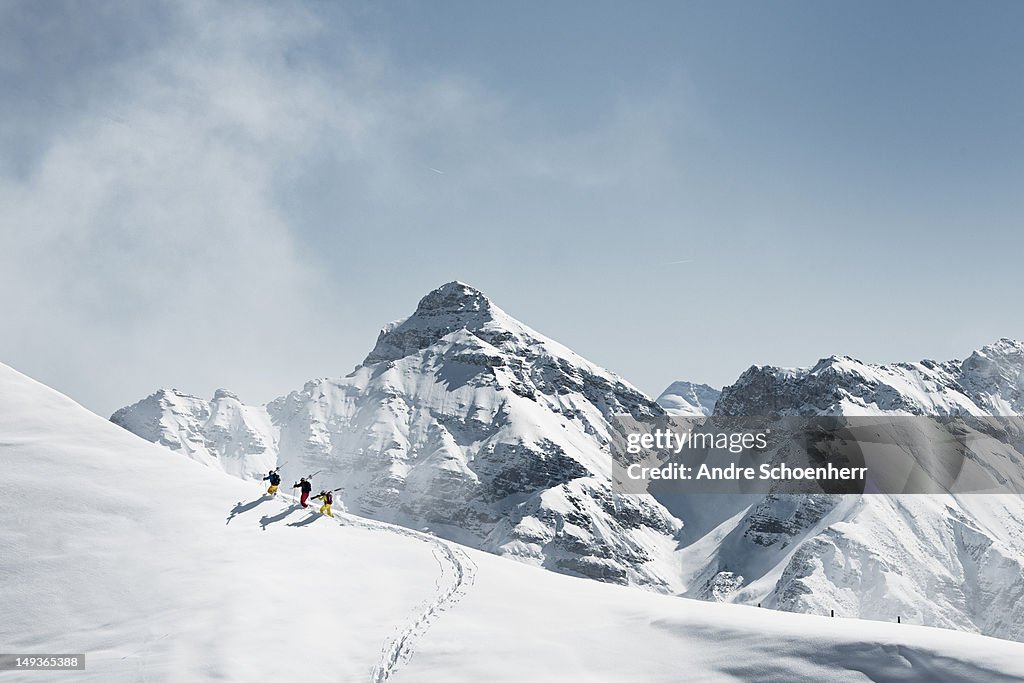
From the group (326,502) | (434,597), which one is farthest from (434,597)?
(326,502)

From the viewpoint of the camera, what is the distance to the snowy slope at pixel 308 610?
19562 millimetres

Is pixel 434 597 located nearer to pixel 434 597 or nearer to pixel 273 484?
pixel 434 597

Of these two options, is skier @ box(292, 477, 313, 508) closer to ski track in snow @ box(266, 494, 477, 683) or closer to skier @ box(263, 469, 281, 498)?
ski track in snow @ box(266, 494, 477, 683)

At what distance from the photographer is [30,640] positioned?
2175 centimetres

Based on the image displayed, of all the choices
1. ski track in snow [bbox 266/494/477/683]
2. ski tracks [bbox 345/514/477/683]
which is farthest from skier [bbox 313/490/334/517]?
ski tracks [bbox 345/514/477/683]

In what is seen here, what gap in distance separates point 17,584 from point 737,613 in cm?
2369

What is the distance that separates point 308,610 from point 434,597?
4.70 metres

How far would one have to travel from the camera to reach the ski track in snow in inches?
827

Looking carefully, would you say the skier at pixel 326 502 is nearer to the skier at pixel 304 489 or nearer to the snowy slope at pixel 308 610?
the skier at pixel 304 489

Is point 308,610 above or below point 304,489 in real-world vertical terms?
below

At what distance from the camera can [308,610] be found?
23.7 metres

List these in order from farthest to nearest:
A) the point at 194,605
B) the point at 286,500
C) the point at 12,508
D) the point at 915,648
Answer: the point at 286,500 → the point at 12,508 → the point at 194,605 → the point at 915,648

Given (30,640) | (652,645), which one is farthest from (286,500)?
(652,645)

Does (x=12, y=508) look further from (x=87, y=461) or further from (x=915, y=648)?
(x=915, y=648)
